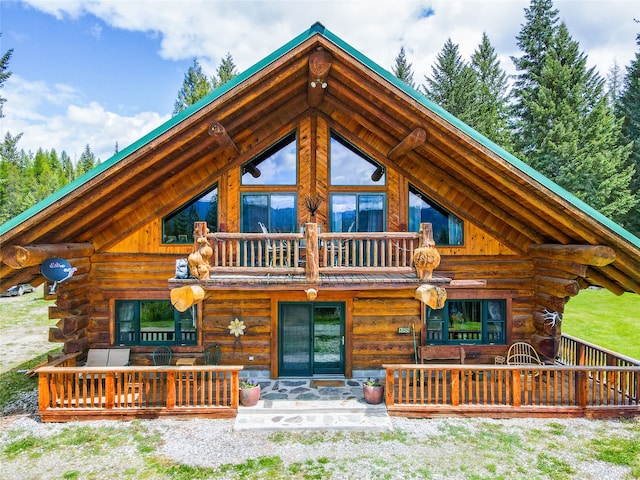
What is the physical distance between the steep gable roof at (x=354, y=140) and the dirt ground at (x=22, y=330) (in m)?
7.18

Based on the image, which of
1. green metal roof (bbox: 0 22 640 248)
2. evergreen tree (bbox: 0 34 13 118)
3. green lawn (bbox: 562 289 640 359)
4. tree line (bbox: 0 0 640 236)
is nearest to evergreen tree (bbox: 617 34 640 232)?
tree line (bbox: 0 0 640 236)

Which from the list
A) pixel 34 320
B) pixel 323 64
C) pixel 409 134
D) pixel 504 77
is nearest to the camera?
pixel 323 64

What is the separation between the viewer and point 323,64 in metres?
8.62

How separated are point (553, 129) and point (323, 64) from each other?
25014 mm

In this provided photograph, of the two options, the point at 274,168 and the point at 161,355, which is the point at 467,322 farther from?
the point at 161,355

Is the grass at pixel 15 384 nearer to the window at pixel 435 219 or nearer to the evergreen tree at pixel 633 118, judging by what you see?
the window at pixel 435 219

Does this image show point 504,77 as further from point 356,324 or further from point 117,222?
point 117,222

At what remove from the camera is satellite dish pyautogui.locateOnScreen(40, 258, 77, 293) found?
8.66 meters

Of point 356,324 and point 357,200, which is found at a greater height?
point 357,200

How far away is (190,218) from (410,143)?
259 inches

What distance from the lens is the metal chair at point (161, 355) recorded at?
10.5 metres

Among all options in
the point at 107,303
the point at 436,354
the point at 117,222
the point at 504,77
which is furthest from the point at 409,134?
the point at 504,77

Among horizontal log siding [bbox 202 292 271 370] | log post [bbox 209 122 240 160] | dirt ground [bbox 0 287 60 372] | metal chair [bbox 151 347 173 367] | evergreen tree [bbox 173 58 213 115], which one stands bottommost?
dirt ground [bbox 0 287 60 372]

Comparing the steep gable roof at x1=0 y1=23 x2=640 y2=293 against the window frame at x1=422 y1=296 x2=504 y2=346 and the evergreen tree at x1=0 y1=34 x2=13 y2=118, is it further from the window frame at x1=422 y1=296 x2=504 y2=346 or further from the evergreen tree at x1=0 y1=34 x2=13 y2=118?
the evergreen tree at x1=0 y1=34 x2=13 y2=118
